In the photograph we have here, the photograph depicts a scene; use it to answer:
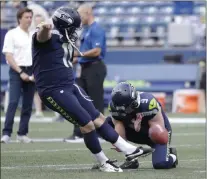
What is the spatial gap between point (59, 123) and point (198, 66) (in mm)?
4857

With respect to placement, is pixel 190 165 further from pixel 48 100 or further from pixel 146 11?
pixel 146 11

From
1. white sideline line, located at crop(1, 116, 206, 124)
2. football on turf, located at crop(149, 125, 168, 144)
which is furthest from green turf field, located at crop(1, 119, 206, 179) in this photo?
white sideline line, located at crop(1, 116, 206, 124)

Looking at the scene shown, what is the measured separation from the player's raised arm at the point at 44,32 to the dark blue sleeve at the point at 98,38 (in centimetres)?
298

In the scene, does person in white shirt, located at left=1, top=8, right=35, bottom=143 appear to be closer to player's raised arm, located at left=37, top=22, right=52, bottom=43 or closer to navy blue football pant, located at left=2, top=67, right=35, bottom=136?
navy blue football pant, located at left=2, top=67, right=35, bottom=136

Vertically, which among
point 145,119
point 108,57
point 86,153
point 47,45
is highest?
point 47,45

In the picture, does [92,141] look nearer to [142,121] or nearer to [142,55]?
[142,121]

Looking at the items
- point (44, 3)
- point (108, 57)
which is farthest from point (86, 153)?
point (44, 3)

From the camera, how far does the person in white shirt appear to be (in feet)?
29.6

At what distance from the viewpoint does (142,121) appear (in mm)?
Result: 6867

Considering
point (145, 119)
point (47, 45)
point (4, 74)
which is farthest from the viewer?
point (4, 74)

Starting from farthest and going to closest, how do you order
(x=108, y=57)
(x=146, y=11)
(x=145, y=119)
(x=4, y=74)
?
(x=146, y=11)
(x=108, y=57)
(x=4, y=74)
(x=145, y=119)

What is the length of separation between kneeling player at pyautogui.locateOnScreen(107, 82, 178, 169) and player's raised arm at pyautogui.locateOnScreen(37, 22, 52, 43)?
0.80 meters

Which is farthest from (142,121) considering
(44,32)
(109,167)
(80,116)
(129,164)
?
(44,32)

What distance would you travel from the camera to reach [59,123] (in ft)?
39.6
